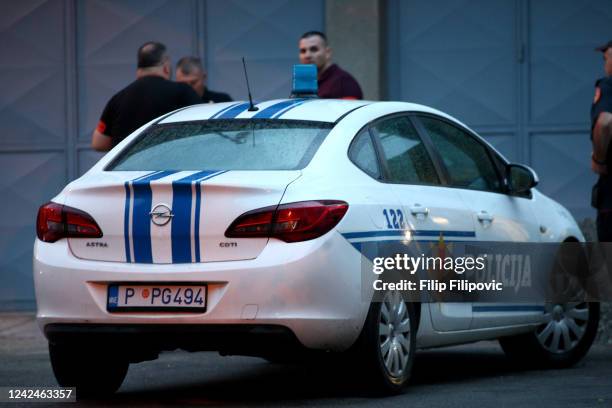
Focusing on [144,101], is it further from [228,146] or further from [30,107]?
[30,107]

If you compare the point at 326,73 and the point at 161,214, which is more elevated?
the point at 326,73

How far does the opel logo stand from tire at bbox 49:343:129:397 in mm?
818

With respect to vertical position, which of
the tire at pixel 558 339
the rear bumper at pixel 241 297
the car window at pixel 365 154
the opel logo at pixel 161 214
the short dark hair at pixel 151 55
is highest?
the short dark hair at pixel 151 55

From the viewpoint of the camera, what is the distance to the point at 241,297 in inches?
255

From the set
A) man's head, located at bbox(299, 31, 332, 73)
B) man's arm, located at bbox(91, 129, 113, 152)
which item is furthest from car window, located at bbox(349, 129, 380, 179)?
man's head, located at bbox(299, 31, 332, 73)

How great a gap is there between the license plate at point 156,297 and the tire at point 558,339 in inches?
116

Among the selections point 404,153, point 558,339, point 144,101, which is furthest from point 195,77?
point 404,153

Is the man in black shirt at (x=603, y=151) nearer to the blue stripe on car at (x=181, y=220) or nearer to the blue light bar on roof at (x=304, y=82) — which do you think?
the blue light bar on roof at (x=304, y=82)

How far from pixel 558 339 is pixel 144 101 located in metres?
3.37

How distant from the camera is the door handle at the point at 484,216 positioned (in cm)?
806

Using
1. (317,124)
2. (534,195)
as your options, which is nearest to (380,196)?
(317,124)

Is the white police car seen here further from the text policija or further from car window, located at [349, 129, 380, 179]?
the text policija

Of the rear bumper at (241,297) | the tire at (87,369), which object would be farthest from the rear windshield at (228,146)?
the tire at (87,369)

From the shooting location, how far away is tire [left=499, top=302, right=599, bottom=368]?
29.0 feet
